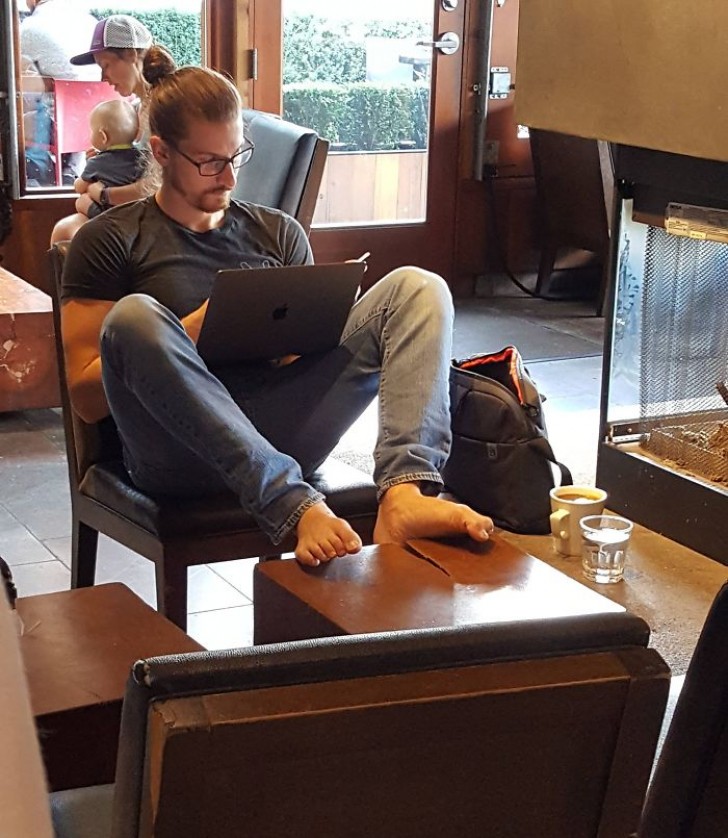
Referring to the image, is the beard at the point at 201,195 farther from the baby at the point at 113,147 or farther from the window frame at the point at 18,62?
the window frame at the point at 18,62

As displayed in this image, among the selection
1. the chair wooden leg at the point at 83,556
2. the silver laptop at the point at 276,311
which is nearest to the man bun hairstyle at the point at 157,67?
the silver laptop at the point at 276,311

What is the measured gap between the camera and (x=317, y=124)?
4.95 metres

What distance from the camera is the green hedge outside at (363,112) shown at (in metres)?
4.90

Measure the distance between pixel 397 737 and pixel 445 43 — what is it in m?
4.58

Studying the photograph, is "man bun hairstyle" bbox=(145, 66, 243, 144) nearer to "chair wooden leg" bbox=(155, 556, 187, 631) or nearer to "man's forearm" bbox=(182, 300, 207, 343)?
"man's forearm" bbox=(182, 300, 207, 343)

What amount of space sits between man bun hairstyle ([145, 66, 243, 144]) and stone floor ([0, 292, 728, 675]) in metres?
0.90

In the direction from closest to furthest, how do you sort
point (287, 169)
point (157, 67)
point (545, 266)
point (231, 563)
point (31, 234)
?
point (157, 67), point (231, 563), point (287, 169), point (31, 234), point (545, 266)

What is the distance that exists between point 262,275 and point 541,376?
236cm

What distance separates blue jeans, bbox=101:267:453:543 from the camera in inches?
75.4

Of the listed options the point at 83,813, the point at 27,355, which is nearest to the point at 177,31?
the point at 27,355

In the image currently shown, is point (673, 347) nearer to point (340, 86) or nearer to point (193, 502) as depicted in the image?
point (193, 502)

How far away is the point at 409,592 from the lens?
1644 millimetres

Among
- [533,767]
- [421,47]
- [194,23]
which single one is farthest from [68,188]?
[533,767]

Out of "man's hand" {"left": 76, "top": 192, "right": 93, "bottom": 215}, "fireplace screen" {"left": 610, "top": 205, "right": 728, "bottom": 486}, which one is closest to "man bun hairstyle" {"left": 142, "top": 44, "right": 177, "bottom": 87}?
"fireplace screen" {"left": 610, "top": 205, "right": 728, "bottom": 486}
